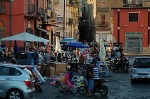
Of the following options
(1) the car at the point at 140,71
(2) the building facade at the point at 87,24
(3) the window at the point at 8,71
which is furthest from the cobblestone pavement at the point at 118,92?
(2) the building facade at the point at 87,24

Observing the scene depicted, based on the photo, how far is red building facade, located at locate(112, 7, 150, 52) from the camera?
83.8 meters

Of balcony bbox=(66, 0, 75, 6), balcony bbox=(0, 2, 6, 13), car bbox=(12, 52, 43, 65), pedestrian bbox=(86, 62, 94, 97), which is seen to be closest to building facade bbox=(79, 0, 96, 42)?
balcony bbox=(66, 0, 75, 6)

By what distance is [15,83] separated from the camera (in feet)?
66.0

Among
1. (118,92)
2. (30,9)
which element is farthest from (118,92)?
(30,9)

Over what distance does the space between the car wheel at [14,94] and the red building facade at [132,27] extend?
6435 cm

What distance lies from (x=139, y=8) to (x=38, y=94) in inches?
2420

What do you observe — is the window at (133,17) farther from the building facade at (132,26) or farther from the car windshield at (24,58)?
the car windshield at (24,58)

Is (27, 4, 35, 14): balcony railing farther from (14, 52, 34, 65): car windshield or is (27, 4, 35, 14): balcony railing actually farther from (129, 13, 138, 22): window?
(129, 13, 138, 22): window

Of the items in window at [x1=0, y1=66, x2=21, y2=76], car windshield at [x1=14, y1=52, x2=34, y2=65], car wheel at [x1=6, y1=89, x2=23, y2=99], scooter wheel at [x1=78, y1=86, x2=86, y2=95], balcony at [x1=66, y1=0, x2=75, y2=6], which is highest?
balcony at [x1=66, y1=0, x2=75, y2=6]

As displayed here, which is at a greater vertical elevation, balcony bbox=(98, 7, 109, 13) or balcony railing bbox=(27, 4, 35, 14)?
balcony bbox=(98, 7, 109, 13)

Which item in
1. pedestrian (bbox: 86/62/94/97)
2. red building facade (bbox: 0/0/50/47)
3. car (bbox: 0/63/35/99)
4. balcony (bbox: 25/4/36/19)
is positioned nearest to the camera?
car (bbox: 0/63/35/99)

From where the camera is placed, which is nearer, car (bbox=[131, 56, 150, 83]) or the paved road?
the paved road

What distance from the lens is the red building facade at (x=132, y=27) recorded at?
275 feet

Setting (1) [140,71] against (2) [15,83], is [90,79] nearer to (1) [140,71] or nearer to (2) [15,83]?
(2) [15,83]
